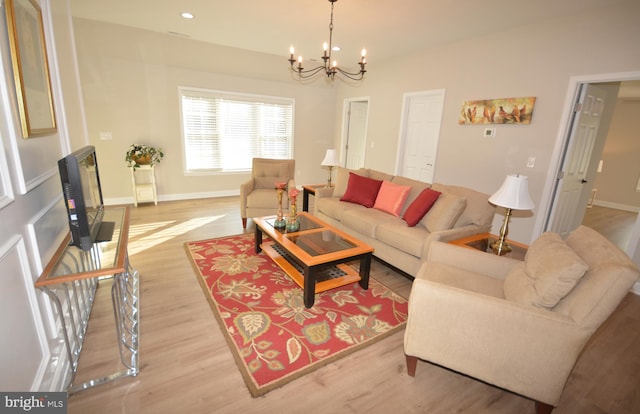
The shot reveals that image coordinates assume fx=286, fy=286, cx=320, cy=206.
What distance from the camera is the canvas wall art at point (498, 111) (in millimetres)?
3434

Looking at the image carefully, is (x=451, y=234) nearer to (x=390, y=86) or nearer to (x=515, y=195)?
(x=515, y=195)

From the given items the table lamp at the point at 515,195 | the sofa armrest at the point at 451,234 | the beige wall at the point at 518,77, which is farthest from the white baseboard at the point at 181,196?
the table lamp at the point at 515,195

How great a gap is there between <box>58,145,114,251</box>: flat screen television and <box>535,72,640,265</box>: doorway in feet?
14.2

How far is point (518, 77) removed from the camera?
11.5 ft

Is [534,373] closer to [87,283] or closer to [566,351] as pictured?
[566,351]

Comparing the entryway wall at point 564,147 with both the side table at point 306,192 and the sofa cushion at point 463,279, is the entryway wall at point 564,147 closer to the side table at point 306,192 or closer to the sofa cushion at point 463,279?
Answer: the sofa cushion at point 463,279

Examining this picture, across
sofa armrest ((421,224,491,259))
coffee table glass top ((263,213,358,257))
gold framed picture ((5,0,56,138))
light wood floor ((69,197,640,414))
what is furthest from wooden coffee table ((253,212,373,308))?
gold framed picture ((5,0,56,138))

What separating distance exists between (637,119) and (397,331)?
7.71 meters

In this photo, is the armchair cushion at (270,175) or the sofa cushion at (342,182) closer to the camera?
the sofa cushion at (342,182)

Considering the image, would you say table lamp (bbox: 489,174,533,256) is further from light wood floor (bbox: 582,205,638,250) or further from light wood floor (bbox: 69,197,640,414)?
light wood floor (bbox: 582,205,638,250)

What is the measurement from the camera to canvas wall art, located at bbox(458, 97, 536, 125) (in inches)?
135

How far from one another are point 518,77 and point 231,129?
485cm

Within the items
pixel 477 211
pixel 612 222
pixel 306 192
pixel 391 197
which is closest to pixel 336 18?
pixel 391 197

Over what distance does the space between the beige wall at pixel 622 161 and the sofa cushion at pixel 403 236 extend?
6539 millimetres
